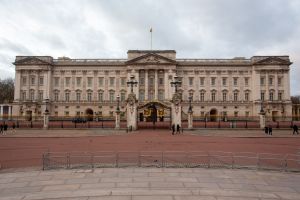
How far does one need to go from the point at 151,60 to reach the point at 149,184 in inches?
2529

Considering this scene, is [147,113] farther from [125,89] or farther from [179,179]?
[125,89]

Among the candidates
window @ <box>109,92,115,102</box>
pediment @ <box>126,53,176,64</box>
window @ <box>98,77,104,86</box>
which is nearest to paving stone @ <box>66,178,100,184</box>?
pediment @ <box>126,53,176,64</box>

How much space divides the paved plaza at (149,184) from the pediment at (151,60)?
61632mm

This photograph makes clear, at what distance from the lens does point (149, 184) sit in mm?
9352

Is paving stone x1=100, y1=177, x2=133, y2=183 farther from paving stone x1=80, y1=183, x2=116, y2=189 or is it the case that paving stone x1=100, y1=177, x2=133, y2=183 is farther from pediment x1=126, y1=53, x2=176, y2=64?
pediment x1=126, y1=53, x2=176, y2=64

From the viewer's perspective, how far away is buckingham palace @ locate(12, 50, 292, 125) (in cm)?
7162

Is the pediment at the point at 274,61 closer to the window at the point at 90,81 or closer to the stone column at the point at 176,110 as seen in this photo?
the stone column at the point at 176,110

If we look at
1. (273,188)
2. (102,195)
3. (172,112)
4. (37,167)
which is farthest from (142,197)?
(172,112)

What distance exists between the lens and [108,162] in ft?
43.1

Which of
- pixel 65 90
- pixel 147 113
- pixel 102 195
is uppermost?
pixel 65 90

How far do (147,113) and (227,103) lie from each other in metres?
41.4

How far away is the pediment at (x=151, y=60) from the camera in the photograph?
71.2 meters

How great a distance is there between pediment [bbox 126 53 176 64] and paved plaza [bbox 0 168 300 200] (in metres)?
61.6

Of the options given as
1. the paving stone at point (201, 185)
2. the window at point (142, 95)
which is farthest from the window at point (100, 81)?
the paving stone at point (201, 185)
